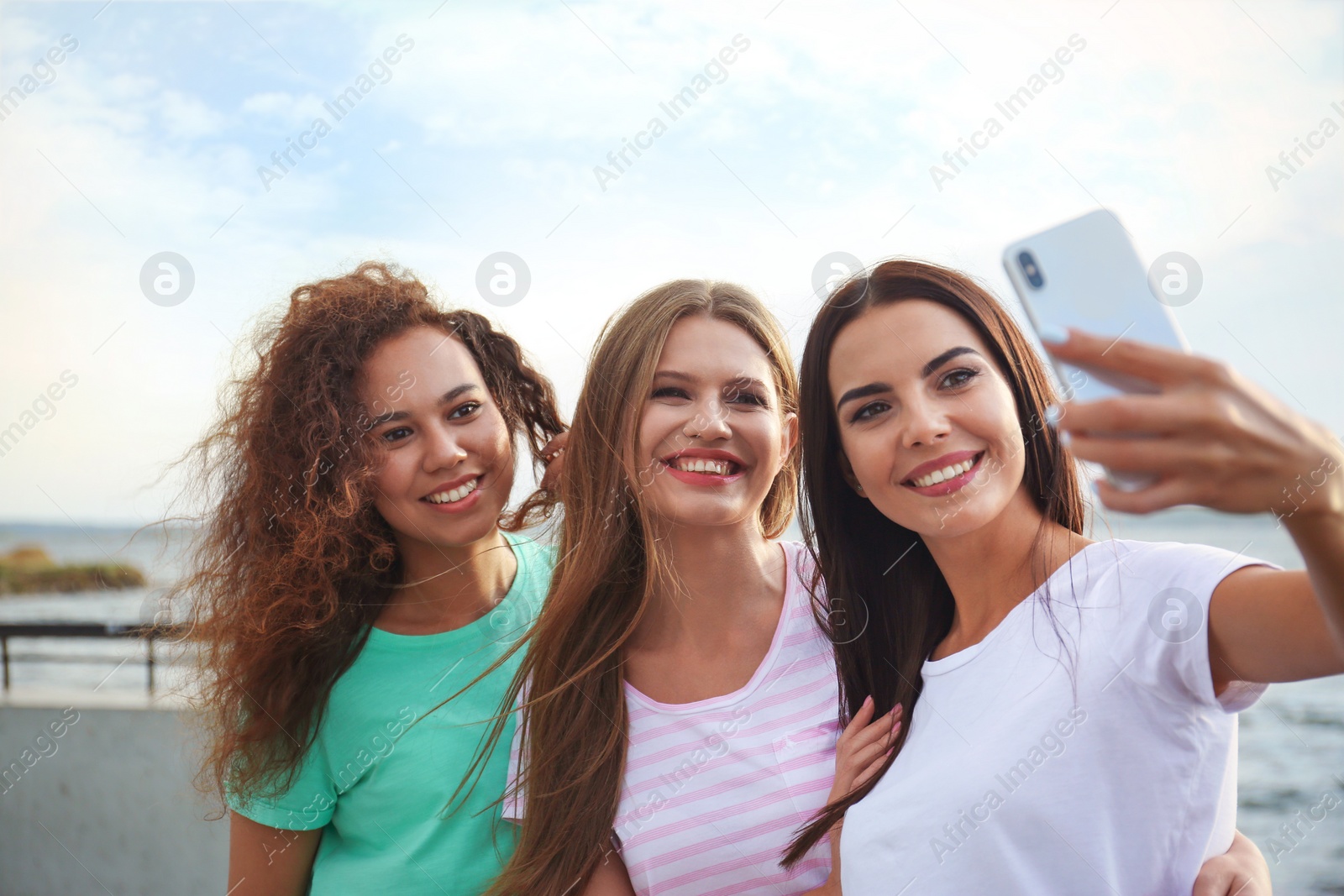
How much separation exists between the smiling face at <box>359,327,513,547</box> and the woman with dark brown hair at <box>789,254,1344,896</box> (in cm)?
113

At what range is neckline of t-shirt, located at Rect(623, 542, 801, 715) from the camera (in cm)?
281

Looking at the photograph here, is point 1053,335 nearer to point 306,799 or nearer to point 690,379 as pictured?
point 690,379

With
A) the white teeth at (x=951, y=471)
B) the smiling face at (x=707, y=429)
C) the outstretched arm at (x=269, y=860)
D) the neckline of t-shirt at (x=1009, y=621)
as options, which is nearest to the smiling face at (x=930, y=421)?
the white teeth at (x=951, y=471)

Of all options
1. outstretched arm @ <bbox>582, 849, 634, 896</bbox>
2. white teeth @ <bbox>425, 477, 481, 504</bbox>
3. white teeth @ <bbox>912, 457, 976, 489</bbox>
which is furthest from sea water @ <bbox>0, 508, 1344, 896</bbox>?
outstretched arm @ <bbox>582, 849, 634, 896</bbox>

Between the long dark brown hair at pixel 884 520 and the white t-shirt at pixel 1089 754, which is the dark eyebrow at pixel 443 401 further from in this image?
the white t-shirt at pixel 1089 754

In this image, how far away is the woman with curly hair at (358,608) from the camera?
3029 millimetres

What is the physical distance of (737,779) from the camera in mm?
2688

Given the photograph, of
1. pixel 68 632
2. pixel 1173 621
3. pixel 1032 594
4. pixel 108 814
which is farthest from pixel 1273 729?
pixel 68 632

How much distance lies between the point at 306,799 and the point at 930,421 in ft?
7.86

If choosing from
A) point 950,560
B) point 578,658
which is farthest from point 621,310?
point 950,560

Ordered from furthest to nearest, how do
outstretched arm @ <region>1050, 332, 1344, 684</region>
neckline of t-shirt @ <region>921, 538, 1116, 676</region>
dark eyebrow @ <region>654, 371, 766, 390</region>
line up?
dark eyebrow @ <region>654, 371, 766, 390</region>
neckline of t-shirt @ <region>921, 538, 1116, 676</region>
outstretched arm @ <region>1050, 332, 1344, 684</region>

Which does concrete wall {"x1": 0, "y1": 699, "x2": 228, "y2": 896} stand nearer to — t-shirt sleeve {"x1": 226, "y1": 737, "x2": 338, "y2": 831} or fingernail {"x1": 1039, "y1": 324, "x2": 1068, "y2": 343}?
t-shirt sleeve {"x1": 226, "y1": 737, "x2": 338, "y2": 831}

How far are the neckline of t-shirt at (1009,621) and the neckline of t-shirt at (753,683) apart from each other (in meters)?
0.62

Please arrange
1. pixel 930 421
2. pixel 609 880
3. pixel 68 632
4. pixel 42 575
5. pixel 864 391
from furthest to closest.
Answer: pixel 42 575, pixel 68 632, pixel 609 880, pixel 864 391, pixel 930 421
